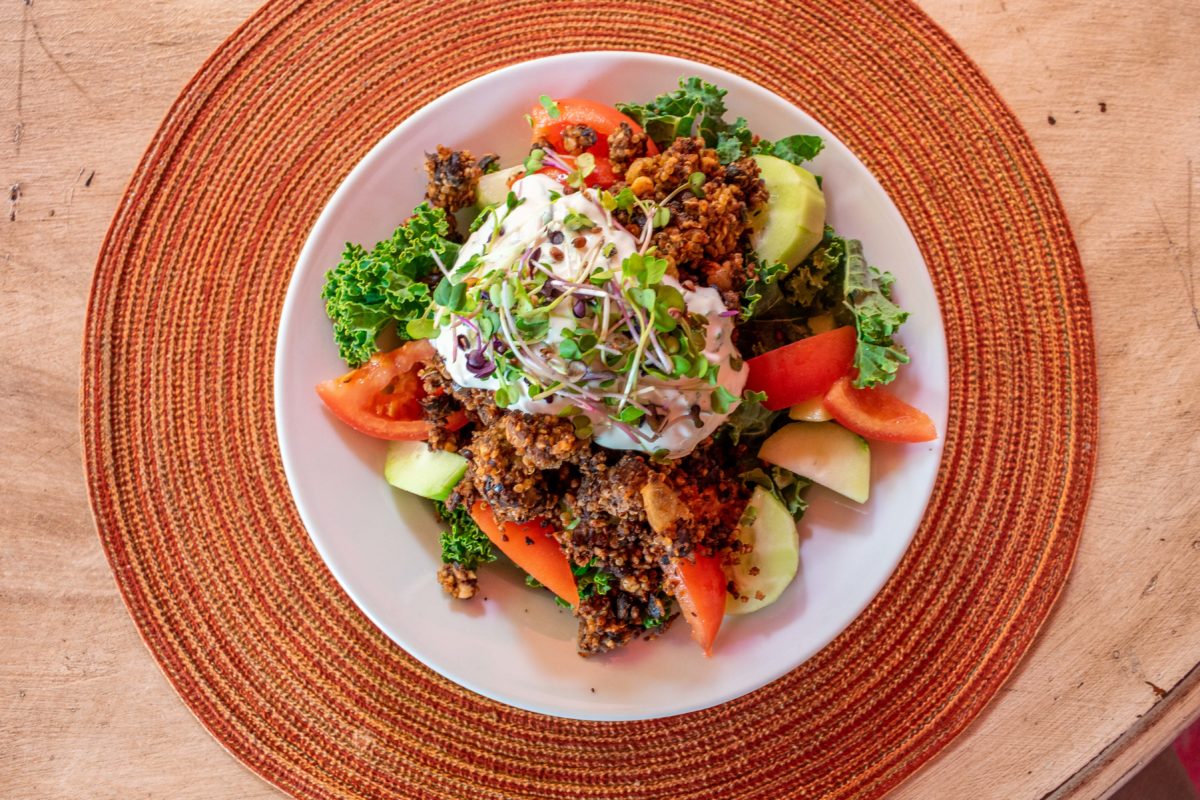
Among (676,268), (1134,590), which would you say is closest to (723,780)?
(1134,590)

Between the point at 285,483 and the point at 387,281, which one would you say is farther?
the point at 285,483

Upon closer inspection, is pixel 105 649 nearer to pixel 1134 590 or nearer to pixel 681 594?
pixel 681 594

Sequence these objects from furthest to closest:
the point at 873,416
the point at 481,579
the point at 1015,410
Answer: the point at 1015,410 < the point at 481,579 < the point at 873,416

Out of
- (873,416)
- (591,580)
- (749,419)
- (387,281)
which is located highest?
(873,416)

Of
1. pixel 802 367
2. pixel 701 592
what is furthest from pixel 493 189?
pixel 701 592

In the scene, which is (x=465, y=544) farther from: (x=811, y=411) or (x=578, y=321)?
(x=811, y=411)

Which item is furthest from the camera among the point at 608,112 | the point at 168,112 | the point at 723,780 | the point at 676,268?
the point at 168,112

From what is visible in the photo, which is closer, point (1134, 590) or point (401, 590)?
point (401, 590)
